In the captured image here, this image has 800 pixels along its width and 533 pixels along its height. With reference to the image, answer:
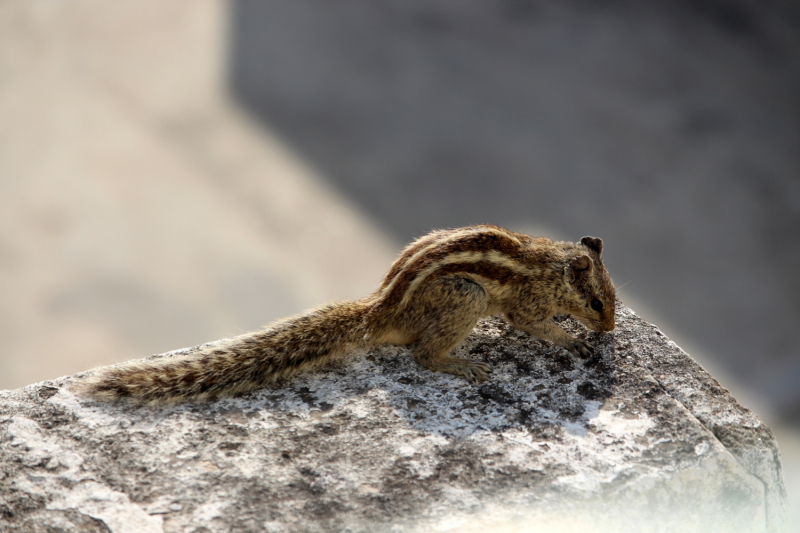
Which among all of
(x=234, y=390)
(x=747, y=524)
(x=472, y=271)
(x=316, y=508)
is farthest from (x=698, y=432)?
(x=234, y=390)

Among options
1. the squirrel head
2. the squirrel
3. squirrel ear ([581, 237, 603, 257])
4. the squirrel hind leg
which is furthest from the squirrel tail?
squirrel ear ([581, 237, 603, 257])

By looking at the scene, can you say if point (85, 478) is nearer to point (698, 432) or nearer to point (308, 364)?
point (308, 364)

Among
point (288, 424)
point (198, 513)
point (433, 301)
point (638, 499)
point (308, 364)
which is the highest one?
point (433, 301)

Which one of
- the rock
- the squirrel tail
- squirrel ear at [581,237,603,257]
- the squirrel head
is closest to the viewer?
the rock

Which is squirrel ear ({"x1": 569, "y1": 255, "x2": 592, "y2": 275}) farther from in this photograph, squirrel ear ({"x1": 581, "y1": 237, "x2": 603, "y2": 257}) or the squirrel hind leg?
the squirrel hind leg

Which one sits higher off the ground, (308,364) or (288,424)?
(308,364)

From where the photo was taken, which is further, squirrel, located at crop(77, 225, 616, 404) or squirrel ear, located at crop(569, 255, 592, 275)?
squirrel ear, located at crop(569, 255, 592, 275)

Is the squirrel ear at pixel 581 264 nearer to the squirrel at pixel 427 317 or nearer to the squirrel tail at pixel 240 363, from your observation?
the squirrel at pixel 427 317

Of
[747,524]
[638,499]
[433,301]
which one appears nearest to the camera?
→ [638,499]

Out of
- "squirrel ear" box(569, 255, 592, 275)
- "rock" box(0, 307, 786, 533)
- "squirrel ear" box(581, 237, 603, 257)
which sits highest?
"squirrel ear" box(581, 237, 603, 257)
